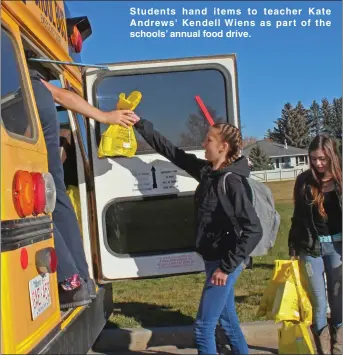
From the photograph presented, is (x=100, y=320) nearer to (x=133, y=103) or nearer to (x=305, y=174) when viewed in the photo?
(x=133, y=103)

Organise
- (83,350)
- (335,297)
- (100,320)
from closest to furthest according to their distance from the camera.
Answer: (83,350), (100,320), (335,297)

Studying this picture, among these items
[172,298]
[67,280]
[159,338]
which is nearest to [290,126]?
[172,298]

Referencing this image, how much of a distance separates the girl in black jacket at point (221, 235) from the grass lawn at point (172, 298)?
1125 millimetres

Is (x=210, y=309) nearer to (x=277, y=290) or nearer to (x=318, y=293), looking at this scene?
(x=277, y=290)

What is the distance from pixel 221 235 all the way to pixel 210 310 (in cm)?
47

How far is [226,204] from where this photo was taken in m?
3.11

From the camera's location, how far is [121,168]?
376 centimetres

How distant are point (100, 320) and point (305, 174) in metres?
1.85

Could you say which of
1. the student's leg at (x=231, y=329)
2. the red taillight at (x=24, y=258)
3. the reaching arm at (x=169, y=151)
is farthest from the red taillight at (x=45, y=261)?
the student's leg at (x=231, y=329)

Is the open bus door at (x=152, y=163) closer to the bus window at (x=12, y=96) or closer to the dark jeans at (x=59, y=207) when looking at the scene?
the dark jeans at (x=59, y=207)

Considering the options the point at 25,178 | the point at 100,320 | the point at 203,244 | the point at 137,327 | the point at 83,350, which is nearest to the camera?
the point at 25,178

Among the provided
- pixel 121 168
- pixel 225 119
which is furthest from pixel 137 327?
pixel 225 119

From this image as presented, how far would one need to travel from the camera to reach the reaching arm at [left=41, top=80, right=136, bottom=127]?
10.7ft

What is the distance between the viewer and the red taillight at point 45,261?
2.37 metres
